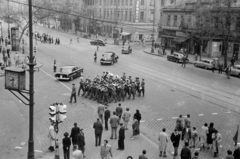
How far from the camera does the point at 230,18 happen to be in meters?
35.7

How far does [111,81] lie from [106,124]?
650cm

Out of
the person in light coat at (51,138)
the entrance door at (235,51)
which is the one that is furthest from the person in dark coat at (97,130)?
the entrance door at (235,51)

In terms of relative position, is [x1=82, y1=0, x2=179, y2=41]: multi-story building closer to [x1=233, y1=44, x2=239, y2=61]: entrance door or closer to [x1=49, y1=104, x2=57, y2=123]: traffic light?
[x1=233, y1=44, x2=239, y2=61]: entrance door

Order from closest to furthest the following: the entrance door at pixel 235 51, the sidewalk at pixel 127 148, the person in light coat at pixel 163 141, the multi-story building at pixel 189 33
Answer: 1. the person in light coat at pixel 163 141
2. the sidewalk at pixel 127 148
3. the entrance door at pixel 235 51
4. the multi-story building at pixel 189 33

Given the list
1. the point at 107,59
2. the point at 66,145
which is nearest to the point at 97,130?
the point at 66,145

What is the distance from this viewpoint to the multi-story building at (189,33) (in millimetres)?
44781

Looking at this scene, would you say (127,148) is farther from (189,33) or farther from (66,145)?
(189,33)

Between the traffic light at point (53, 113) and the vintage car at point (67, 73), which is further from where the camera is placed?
the vintage car at point (67, 73)

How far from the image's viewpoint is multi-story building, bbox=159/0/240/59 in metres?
44.8

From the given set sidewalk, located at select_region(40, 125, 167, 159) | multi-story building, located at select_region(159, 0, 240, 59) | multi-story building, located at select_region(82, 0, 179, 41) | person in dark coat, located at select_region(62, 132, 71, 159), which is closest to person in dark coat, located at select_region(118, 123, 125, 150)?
sidewalk, located at select_region(40, 125, 167, 159)

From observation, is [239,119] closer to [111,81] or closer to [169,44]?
[111,81]

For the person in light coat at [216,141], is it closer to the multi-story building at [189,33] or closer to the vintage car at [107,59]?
the vintage car at [107,59]

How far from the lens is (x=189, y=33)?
5184 centimetres

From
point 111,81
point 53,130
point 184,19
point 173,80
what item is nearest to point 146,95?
point 111,81
